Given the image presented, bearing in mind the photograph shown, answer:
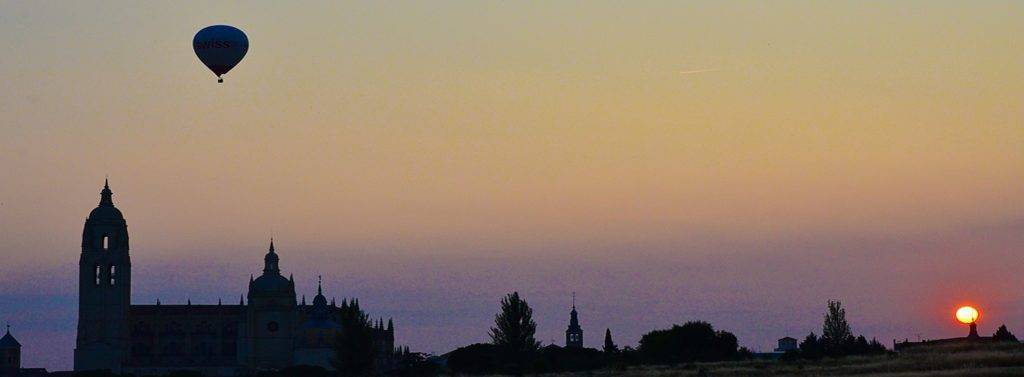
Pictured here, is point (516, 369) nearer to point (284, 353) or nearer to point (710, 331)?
point (710, 331)

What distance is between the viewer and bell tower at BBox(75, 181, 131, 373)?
189500 mm

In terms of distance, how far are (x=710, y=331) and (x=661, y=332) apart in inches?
242

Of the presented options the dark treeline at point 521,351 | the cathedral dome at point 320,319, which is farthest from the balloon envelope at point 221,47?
the cathedral dome at point 320,319

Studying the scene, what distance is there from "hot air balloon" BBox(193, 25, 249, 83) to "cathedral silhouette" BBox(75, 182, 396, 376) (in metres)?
84.1

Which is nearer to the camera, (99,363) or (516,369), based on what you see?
(516,369)

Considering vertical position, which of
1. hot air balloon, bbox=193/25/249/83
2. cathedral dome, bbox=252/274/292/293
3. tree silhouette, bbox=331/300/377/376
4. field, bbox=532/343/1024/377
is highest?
hot air balloon, bbox=193/25/249/83

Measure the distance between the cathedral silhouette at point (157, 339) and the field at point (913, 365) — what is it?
11105 centimetres

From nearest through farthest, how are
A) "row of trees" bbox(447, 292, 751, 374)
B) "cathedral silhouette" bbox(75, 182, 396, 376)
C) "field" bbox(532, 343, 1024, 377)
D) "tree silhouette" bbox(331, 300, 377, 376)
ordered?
"field" bbox(532, 343, 1024, 377) → "row of trees" bbox(447, 292, 751, 374) → "tree silhouette" bbox(331, 300, 377, 376) → "cathedral silhouette" bbox(75, 182, 396, 376)

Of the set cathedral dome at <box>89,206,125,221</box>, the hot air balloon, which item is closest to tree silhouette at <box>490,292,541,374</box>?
the hot air balloon

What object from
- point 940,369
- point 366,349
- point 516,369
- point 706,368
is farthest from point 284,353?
point 940,369

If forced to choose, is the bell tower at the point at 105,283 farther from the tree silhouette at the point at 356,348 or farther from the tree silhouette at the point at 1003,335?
the tree silhouette at the point at 1003,335

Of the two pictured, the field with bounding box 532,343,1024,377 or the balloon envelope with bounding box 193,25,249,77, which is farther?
the balloon envelope with bounding box 193,25,249,77

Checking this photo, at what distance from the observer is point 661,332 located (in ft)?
461

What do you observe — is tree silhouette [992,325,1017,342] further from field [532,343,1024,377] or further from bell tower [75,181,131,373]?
bell tower [75,181,131,373]
